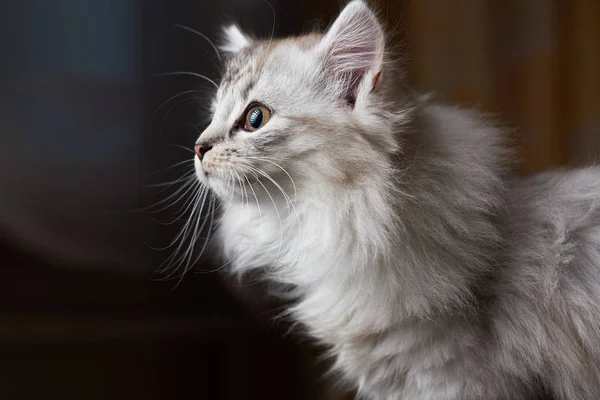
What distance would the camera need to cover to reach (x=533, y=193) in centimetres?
115

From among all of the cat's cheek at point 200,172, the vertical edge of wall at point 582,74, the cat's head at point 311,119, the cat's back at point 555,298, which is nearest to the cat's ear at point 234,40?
the cat's head at point 311,119

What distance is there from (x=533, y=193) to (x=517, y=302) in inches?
8.8

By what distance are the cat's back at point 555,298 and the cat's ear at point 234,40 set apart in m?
0.69

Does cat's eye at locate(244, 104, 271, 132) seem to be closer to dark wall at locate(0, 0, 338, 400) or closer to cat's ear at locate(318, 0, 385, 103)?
cat's ear at locate(318, 0, 385, 103)

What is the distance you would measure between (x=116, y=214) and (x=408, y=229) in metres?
0.73

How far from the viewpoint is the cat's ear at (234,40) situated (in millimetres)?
1383

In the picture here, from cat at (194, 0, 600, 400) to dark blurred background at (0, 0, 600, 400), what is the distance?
0.17 meters

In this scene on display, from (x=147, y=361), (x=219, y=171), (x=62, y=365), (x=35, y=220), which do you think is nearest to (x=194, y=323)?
(x=147, y=361)

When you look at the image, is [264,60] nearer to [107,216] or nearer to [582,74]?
[107,216]

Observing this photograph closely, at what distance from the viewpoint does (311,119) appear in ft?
3.55

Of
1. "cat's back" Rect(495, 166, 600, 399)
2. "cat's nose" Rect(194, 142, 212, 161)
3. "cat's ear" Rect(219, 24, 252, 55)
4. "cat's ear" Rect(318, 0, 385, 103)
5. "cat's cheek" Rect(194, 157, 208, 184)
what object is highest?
"cat's ear" Rect(219, 24, 252, 55)

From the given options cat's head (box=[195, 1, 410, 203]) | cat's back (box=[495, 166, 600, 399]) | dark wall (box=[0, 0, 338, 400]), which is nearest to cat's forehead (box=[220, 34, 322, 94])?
cat's head (box=[195, 1, 410, 203])

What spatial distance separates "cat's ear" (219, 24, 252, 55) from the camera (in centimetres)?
138

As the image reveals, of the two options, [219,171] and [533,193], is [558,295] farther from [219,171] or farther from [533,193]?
[219,171]
